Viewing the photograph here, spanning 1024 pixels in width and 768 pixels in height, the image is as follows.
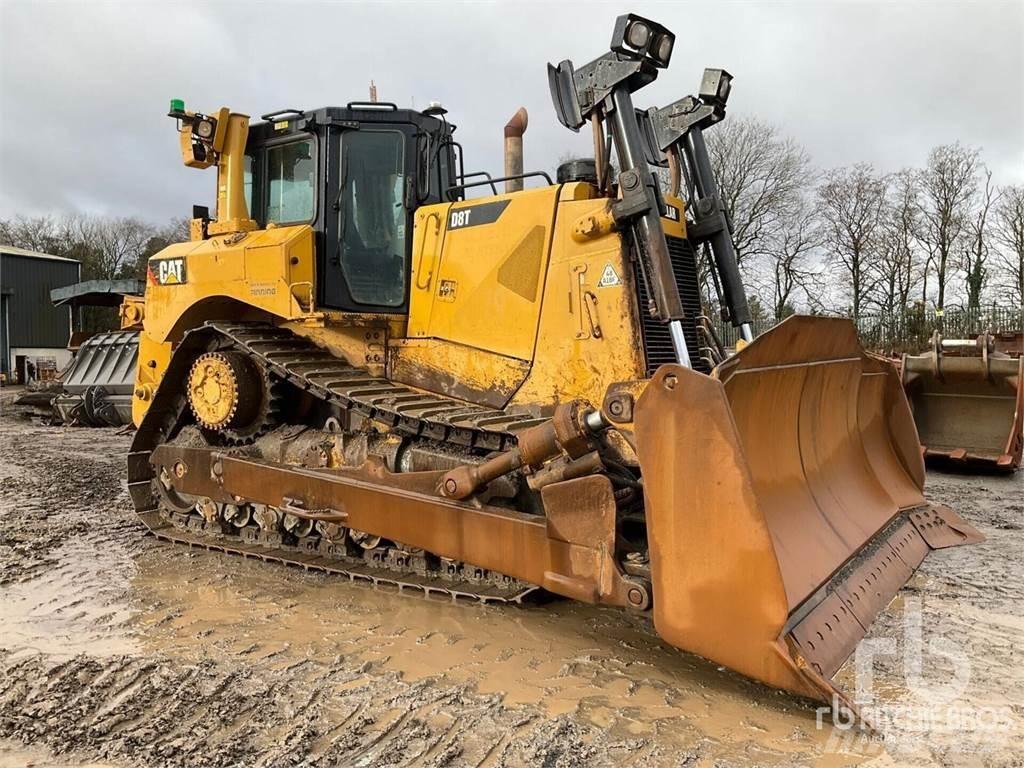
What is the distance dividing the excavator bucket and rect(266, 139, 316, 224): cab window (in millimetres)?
7285

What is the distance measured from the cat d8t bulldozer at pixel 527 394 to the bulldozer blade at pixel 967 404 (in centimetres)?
382

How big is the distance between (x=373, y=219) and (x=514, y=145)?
4.64 feet

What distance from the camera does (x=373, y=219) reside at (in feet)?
17.7

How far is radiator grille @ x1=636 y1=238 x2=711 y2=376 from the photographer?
4219 millimetres

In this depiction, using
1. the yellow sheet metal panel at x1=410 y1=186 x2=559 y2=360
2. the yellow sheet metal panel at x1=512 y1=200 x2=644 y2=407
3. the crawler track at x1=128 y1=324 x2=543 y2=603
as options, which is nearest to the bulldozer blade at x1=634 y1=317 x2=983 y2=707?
the yellow sheet metal panel at x1=512 y1=200 x2=644 y2=407

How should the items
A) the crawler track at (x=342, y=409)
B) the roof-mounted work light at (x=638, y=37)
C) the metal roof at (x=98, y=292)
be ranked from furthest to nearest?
the metal roof at (x=98, y=292)
the crawler track at (x=342, y=409)
the roof-mounted work light at (x=638, y=37)

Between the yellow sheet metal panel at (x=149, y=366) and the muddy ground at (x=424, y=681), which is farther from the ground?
the yellow sheet metal panel at (x=149, y=366)

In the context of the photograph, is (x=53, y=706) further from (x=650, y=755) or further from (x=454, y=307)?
(x=454, y=307)

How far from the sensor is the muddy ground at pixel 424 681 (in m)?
2.86

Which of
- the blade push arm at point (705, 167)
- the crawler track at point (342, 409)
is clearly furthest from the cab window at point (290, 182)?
the blade push arm at point (705, 167)

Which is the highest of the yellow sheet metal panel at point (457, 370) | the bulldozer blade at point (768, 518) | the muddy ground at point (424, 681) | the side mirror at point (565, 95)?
the side mirror at point (565, 95)

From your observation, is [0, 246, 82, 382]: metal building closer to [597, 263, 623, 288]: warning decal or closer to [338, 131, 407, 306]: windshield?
[338, 131, 407, 306]: windshield

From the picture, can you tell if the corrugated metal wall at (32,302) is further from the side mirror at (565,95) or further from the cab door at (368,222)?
the side mirror at (565,95)

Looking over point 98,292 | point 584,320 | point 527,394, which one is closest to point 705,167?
point 584,320
